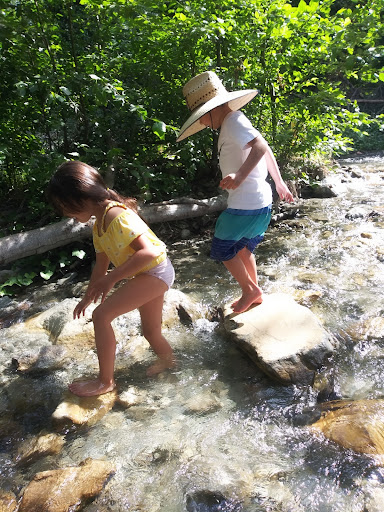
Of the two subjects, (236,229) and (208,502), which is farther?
(236,229)

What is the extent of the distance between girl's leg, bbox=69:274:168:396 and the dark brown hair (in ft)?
1.62

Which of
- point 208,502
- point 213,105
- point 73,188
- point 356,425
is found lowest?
point 356,425

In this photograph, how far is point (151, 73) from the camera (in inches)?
186

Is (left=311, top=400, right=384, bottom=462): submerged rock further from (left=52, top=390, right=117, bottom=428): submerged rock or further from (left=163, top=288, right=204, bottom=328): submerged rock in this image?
(left=163, top=288, right=204, bottom=328): submerged rock

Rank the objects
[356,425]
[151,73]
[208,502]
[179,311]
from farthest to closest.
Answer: [151,73] < [179,311] < [356,425] < [208,502]

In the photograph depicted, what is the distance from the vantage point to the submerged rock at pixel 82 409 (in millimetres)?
1991

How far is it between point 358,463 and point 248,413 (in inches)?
22.2

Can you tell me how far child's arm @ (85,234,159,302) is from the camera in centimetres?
188

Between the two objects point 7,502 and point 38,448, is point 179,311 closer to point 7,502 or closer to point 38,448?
point 38,448

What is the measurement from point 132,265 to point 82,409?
86cm

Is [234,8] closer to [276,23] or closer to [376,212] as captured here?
[276,23]

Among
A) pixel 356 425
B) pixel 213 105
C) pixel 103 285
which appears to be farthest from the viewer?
pixel 213 105

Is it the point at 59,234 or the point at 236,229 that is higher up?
the point at 236,229

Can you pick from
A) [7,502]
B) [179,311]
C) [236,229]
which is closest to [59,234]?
[179,311]
